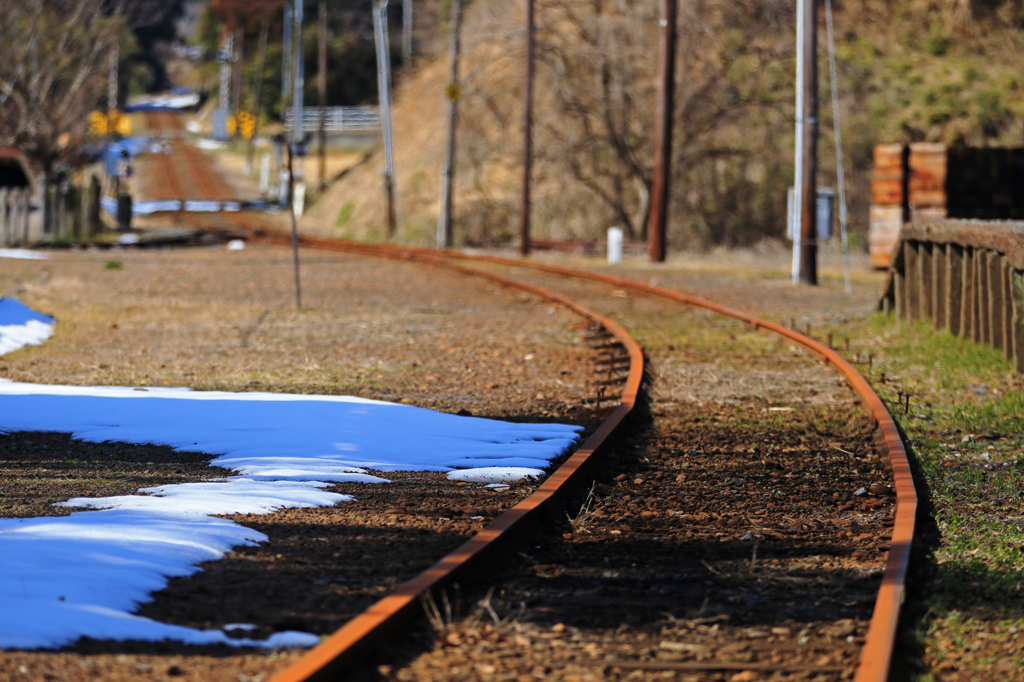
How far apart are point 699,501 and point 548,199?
32095mm

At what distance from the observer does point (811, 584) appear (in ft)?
15.8

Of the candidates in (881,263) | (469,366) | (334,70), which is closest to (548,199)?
(881,263)

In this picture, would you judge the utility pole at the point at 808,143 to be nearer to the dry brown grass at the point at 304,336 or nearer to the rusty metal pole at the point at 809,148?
the rusty metal pole at the point at 809,148

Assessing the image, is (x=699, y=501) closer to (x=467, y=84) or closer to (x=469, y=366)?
(x=469, y=366)

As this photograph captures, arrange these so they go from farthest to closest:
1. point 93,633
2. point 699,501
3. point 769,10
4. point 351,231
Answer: point 351,231, point 769,10, point 699,501, point 93,633

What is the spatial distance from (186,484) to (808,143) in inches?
627

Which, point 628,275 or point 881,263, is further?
point 628,275

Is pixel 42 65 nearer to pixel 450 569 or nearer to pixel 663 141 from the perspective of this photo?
pixel 663 141

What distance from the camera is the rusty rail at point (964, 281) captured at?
10.4 m

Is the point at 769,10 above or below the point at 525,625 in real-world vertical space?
above

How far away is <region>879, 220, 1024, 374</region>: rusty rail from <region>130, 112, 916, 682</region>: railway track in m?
2.42

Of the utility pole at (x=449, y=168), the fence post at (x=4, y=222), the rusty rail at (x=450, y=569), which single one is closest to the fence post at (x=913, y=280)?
the rusty rail at (x=450, y=569)

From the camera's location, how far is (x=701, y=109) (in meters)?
35.2

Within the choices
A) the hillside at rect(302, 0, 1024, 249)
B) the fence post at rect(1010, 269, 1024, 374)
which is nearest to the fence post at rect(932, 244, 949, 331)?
the fence post at rect(1010, 269, 1024, 374)
